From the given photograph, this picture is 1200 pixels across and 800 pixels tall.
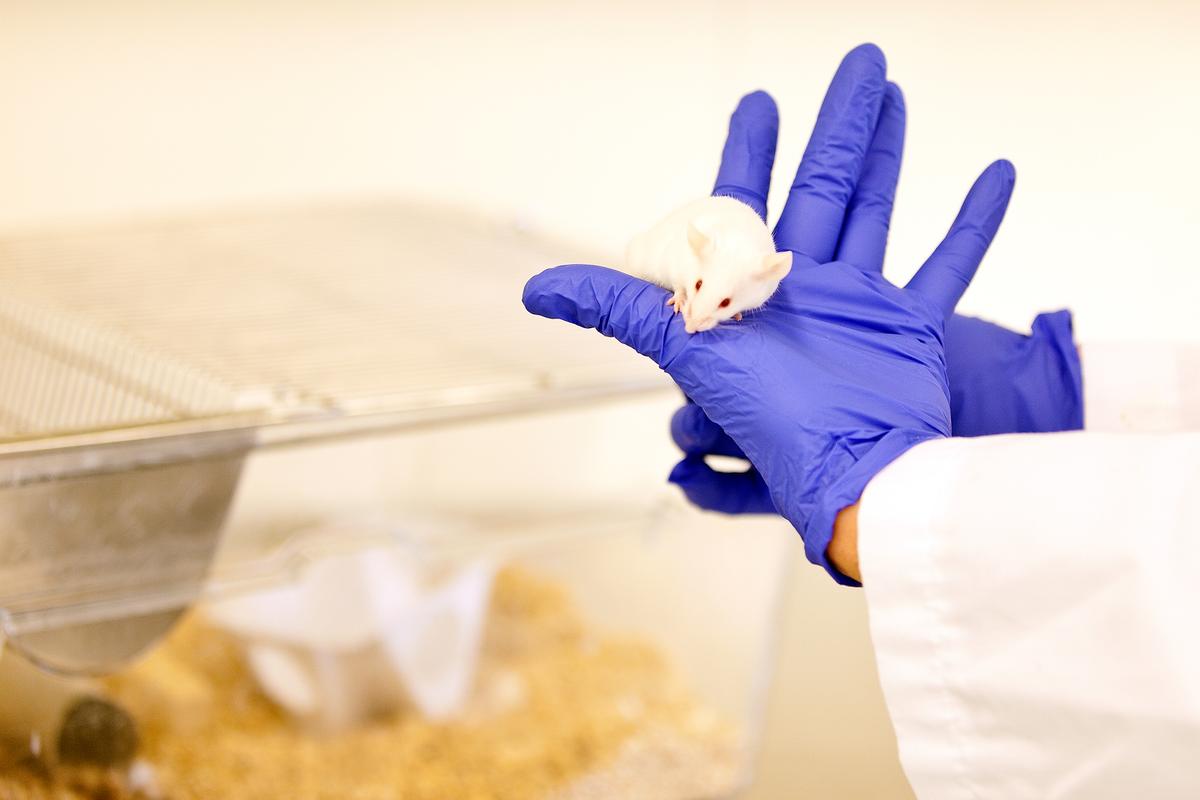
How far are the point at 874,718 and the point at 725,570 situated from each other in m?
0.29

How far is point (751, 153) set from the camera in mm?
804

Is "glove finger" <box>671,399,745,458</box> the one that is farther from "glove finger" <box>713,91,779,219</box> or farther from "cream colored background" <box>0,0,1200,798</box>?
"cream colored background" <box>0,0,1200,798</box>

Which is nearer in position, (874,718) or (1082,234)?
(1082,234)

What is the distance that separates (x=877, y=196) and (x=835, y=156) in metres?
0.05

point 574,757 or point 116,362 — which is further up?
point 116,362

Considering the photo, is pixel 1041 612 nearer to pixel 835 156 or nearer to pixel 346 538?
pixel 835 156

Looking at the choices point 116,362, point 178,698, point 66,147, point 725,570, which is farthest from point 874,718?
point 66,147

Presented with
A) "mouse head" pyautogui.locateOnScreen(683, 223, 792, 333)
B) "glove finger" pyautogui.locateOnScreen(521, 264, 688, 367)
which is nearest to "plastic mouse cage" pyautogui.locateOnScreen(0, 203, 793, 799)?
"glove finger" pyautogui.locateOnScreen(521, 264, 688, 367)

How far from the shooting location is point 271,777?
1271 millimetres

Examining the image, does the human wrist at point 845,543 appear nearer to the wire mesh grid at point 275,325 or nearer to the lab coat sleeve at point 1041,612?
the lab coat sleeve at point 1041,612

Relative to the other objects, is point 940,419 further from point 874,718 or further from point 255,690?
point 255,690

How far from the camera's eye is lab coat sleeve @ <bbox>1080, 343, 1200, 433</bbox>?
832 millimetres

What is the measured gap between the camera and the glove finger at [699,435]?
2.91 feet

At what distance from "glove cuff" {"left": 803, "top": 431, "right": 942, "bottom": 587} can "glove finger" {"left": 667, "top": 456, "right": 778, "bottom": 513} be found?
24 cm
